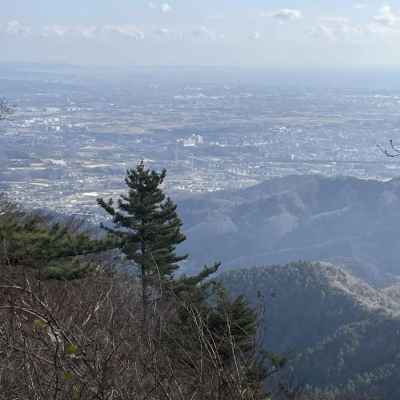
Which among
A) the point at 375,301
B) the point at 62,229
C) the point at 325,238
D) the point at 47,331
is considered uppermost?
the point at 47,331

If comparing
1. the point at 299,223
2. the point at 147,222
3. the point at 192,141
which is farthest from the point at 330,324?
the point at 192,141

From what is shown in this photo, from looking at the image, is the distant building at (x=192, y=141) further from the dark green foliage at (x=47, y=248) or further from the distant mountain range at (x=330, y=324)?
the dark green foliage at (x=47, y=248)

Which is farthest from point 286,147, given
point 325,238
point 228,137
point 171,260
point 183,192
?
point 171,260

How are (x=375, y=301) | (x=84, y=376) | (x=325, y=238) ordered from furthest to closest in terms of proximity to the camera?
(x=325, y=238) < (x=375, y=301) < (x=84, y=376)

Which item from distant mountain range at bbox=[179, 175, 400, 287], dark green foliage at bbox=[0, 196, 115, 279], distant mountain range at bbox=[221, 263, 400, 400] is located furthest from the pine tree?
distant mountain range at bbox=[179, 175, 400, 287]

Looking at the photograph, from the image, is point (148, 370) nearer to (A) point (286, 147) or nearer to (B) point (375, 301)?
(B) point (375, 301)

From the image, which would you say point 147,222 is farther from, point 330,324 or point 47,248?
point 330,324
